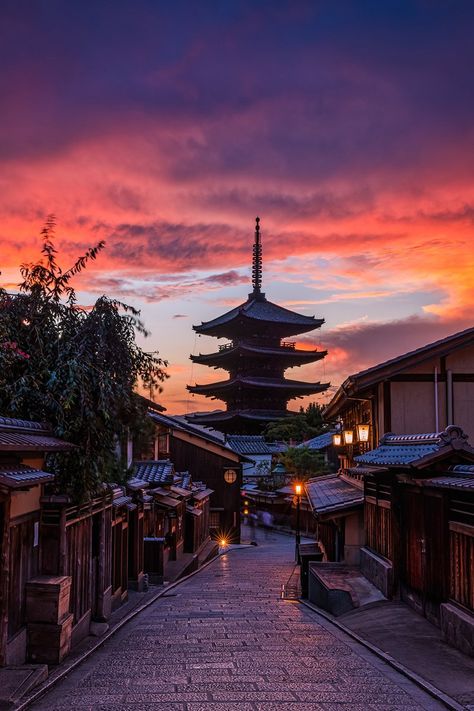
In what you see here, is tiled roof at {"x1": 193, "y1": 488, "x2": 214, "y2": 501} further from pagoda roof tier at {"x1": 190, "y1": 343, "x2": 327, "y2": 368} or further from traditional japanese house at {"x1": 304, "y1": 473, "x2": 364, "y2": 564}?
pagoda roof tier at {"x1": 190, "y1": 343, "x2": 327, "y2": 368}

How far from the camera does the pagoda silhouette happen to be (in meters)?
65.9

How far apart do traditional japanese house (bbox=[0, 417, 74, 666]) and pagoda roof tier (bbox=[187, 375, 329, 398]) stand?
2069 inches

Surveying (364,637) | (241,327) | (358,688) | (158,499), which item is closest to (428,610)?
(364,637)

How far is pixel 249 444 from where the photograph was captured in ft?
221

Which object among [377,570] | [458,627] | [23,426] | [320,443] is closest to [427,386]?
[377,570]

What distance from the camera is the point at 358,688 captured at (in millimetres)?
9367

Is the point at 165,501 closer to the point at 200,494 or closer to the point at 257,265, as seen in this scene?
the point at 200,494

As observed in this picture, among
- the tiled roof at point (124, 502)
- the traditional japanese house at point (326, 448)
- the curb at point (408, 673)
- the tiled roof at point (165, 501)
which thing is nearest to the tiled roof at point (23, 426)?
the tiled roof at point (124, 502)

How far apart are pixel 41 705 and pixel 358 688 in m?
4.09

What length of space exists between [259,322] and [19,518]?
56.1 metres

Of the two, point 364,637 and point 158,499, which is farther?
point 158,499

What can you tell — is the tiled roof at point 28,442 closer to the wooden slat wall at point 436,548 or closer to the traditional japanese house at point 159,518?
the wooden slat wall at point 436,548

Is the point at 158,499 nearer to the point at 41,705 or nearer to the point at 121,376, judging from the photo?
the point at 121,376

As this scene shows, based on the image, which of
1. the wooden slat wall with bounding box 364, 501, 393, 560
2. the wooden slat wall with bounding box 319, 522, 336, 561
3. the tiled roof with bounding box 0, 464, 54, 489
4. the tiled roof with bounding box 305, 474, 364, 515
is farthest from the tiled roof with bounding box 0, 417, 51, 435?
the wooden slat wall with bounding box 319, 522, 336, 561
